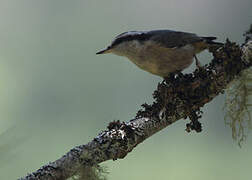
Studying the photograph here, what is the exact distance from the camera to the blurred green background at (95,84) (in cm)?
701

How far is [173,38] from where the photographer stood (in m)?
3.29

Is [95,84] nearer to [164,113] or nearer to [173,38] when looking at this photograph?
[173,38]

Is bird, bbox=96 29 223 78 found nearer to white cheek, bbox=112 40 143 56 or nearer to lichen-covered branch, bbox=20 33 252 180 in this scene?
white cheek, bbox=112 40 143 56

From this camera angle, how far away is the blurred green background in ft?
23.0

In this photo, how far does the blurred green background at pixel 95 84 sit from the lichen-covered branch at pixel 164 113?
3.50 m

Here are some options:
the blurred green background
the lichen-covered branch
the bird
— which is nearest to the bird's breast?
the bird

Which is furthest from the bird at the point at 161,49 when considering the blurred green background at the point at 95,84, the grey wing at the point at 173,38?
the blurred green background at the point at 95,84

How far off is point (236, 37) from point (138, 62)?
8.24 metres

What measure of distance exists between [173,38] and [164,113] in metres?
1.26

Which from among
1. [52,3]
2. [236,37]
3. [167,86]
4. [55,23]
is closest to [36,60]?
[55,23]

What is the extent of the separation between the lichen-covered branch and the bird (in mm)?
689

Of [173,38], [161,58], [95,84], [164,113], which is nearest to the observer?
[164,113]

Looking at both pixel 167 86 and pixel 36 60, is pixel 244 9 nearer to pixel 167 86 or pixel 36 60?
pixel 36 60

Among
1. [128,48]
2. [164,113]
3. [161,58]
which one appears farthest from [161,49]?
[164,113]
